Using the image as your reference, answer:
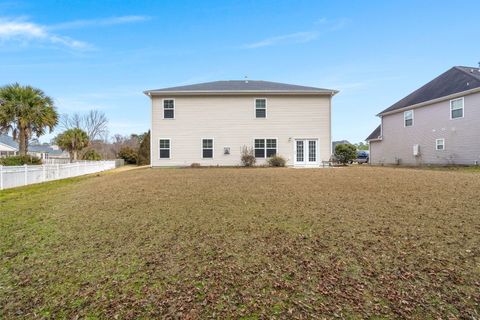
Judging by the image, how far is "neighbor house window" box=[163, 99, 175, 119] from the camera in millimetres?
17719

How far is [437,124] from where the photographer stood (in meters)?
18.1

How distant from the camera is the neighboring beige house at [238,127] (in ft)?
58.1

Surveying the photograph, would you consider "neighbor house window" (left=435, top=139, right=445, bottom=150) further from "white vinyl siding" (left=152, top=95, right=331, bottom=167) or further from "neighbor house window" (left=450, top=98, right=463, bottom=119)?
"white vinyl siding" (left=152, top=95, right=331, bottom=167)

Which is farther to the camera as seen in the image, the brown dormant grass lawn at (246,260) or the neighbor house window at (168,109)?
the neighbor house window at (168,109)

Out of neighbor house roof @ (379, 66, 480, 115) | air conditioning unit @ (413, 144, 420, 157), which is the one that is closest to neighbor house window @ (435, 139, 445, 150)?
air conditioning unit @ (413, 144, 420, 157)

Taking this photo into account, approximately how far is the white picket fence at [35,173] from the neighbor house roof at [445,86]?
79.2 ft

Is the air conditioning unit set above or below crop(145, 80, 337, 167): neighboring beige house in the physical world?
below

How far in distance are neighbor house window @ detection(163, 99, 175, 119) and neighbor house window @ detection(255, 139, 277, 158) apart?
20.2 feet

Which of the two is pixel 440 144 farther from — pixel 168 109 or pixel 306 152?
pixel 168 109

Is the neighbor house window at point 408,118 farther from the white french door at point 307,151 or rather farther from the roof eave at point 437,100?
the white french door at point 307,151

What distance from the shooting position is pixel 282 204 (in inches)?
222

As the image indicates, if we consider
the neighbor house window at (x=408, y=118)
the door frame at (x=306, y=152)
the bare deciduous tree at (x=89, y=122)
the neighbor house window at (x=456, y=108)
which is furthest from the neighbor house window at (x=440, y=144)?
the bare deciduous tree at (x=89, y=122)

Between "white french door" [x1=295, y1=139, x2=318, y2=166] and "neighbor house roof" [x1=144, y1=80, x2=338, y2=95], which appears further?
"white french door" [x1=295, y1=139, x2=318, y2=166]

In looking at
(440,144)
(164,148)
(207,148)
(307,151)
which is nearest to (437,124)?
(440,144)
